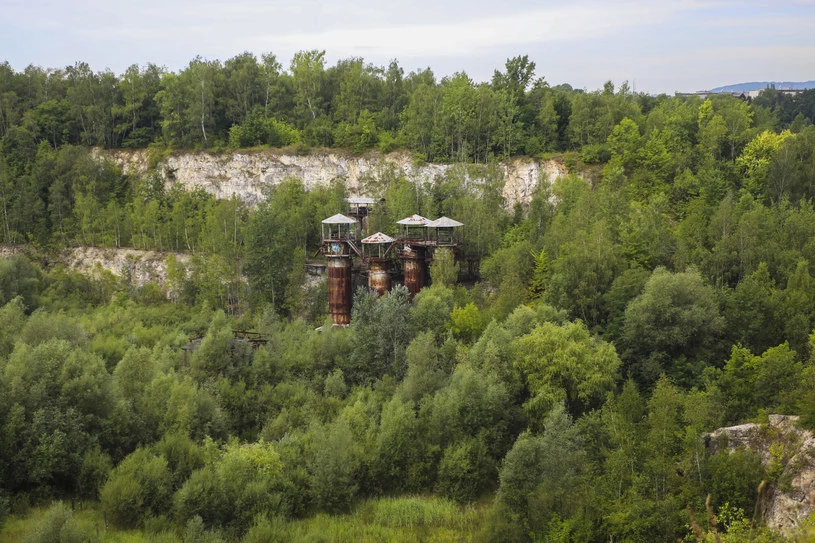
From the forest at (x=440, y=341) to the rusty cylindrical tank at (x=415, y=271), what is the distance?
3.11 m

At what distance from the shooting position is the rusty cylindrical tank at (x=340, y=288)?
51625 millimetres

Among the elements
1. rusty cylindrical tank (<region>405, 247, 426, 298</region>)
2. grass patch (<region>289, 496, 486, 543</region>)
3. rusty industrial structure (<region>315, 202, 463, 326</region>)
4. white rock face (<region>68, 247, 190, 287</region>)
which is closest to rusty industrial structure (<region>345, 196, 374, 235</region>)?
rusty industrial structure (<region>315, 202, 463, 326</region>)

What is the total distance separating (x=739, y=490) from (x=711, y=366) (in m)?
8.80

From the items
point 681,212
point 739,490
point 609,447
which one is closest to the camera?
point 739,490

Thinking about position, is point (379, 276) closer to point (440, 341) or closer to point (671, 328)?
point (440, 341)

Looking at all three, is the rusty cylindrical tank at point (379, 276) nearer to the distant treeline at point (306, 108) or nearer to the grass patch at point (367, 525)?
the distant treeline at point (306, 108)

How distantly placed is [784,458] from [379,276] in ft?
102

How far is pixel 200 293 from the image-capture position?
56438 mm

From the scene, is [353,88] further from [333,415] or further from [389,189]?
[333,415]

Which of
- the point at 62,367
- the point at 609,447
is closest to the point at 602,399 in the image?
the point at 609,447

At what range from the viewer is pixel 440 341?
4069 centimetres

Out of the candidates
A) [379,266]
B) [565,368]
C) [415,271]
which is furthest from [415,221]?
[565,368]

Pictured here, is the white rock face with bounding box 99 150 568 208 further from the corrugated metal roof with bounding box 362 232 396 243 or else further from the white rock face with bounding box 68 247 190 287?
the corrugated metal roof with bounding box 362 232 396 243

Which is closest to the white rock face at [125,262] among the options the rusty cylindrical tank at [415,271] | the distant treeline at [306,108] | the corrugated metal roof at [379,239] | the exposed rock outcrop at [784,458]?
the distant treeline at [306,108]
